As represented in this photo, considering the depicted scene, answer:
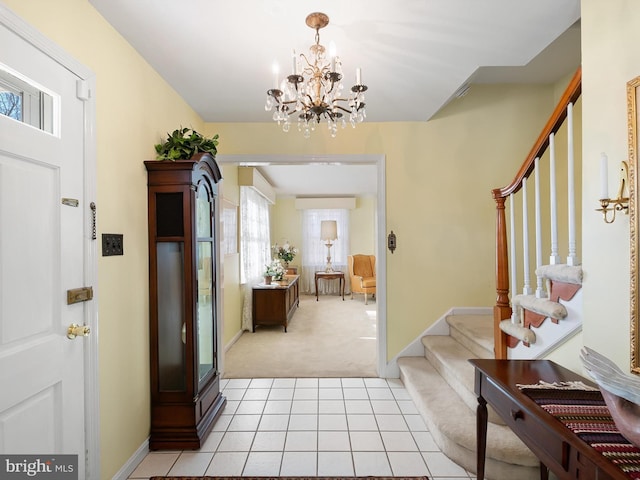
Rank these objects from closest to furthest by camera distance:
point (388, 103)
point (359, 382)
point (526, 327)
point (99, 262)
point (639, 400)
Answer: point (639, 400) < point (99, 262) < point (526, 327) < point (388, 103) < point (359, 382)

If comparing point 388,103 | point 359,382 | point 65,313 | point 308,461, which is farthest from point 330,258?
point 65,313

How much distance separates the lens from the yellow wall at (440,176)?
3.28m

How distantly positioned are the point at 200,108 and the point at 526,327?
2.97 metres

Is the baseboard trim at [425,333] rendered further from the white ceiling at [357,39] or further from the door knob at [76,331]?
the door knob at [76,331]

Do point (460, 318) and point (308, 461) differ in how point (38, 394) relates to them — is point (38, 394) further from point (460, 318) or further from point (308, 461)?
point (460, 318)

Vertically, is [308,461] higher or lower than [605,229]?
lower

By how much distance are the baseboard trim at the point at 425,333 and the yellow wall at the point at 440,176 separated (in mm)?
49

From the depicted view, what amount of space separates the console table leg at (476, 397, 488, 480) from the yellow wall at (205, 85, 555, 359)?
1614 mm

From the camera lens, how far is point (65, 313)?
1.46 m

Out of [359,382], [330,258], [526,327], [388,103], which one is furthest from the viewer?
[330,258]

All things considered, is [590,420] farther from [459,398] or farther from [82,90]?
[82,90]

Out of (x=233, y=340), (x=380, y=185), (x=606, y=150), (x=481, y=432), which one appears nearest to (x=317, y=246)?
(x=233, y=340)

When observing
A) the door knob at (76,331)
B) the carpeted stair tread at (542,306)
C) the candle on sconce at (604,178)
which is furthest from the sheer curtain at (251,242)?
the candle on sconce at (604,178)

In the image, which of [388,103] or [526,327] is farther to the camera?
[388,103]
